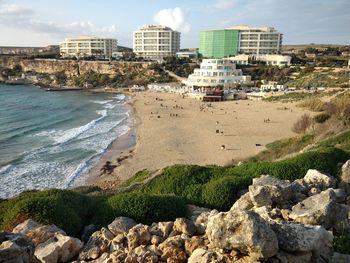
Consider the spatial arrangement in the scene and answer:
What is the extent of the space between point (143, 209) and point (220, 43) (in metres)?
119

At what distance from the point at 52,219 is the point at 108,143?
2663cm

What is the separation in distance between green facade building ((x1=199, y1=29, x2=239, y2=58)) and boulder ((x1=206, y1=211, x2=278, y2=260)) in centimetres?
11954

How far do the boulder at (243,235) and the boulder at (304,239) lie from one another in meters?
0.29

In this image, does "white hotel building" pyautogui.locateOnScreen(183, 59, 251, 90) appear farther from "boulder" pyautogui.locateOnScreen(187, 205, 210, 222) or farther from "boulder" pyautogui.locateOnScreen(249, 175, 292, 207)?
"boulder" pyautogui.locateOnScreen(249, 175, 292, 207)

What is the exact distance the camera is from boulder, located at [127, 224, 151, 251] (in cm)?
698

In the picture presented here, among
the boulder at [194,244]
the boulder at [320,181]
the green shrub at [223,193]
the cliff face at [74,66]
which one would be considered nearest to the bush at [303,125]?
the green shrub at [223,193]

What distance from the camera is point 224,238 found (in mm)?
5812

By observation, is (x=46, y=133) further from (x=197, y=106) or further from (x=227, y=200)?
(x=227, y=200)

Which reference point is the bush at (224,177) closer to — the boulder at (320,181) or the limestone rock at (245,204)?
the limestone rock at (245,204)

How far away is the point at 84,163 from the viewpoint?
2894 centimetres

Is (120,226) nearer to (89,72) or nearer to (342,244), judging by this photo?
(342,244)

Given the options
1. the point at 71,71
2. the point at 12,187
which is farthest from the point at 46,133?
the point at 71,71

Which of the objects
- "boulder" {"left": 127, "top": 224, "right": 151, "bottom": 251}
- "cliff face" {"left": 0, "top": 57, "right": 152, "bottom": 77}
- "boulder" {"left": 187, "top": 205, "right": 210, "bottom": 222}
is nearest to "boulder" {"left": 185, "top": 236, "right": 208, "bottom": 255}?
"boulder" {"left": 127, "top": 224, "right": 151, "bottom": 251}

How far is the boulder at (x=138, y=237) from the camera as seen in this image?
22.9 ft
